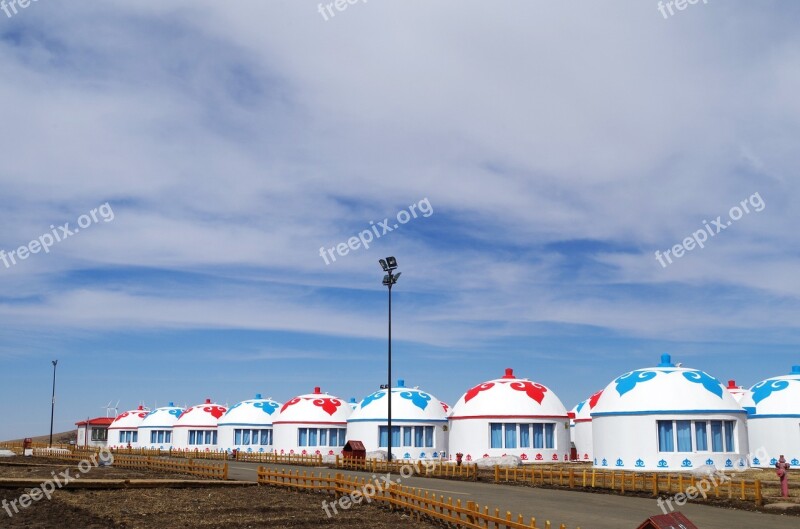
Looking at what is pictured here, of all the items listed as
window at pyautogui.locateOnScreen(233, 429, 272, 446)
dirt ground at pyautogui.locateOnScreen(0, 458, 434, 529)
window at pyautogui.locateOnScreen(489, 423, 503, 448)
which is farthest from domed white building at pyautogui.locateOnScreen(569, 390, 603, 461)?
dirt ground at pyautogui.locateOnScreen(0, 458, 434, 529)

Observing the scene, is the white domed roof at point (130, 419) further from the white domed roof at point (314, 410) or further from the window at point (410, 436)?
the window at point (410, 436)

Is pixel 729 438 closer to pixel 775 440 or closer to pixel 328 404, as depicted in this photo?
pixel 775 440

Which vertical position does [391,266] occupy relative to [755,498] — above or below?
above

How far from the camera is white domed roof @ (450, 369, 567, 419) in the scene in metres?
51.8

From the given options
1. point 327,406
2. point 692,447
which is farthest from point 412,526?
point 327,406

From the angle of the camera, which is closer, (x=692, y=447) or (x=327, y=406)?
(x=692, y=447)

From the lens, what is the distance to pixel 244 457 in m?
59.9

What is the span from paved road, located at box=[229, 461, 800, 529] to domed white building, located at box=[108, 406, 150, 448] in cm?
6952

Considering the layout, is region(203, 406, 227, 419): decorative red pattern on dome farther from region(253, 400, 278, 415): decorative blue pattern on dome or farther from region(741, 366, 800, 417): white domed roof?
region(741, 366, 800, 417): white domed roof

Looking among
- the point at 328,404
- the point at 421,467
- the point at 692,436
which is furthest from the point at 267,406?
the point at 692,436

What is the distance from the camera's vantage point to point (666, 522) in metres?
10.5

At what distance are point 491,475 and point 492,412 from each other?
13.2 meters

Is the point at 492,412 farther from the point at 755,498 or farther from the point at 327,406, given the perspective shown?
the point at 755,498

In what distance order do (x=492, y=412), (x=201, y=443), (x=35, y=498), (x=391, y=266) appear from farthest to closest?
(x=201, y=443) → (x=492, y=412) → (x=391, y=266) → (x=35, y=498)
